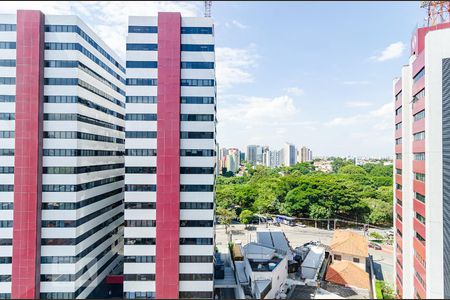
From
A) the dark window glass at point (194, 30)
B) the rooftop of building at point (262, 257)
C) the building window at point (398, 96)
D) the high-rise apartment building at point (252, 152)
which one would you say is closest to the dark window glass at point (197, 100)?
the dark window glass at point (194, 30)

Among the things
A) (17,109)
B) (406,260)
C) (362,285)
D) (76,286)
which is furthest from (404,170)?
(17,109)

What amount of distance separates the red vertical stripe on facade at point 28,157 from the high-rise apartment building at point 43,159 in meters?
0.07

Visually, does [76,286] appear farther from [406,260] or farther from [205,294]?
[406,260]

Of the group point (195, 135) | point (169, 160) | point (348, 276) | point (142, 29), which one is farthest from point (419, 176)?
point (142, 29)

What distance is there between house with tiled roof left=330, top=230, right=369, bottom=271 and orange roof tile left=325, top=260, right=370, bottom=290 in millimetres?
2763

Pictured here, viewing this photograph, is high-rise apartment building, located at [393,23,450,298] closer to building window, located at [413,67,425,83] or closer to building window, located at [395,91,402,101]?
building window, located at [413,67,425,83]

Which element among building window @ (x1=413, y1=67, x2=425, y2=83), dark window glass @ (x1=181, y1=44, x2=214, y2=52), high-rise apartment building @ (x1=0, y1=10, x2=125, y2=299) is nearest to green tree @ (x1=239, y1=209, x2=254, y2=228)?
high-rise apartment building @ (x1=0, y1=10, x2=125, y2=299)

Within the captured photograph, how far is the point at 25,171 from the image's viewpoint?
2184 centimetres

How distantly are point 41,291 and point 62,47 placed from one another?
809 inches

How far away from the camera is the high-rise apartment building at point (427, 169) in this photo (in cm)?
1681

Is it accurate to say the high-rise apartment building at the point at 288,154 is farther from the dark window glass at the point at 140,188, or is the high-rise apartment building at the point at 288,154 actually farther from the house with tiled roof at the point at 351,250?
the dark window glass at the point at 140,188

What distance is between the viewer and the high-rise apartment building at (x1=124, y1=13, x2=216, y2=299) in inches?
885

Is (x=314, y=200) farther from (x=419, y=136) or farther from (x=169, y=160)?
(x=169, y=160)

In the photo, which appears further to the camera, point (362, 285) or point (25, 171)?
point (362, 285)
